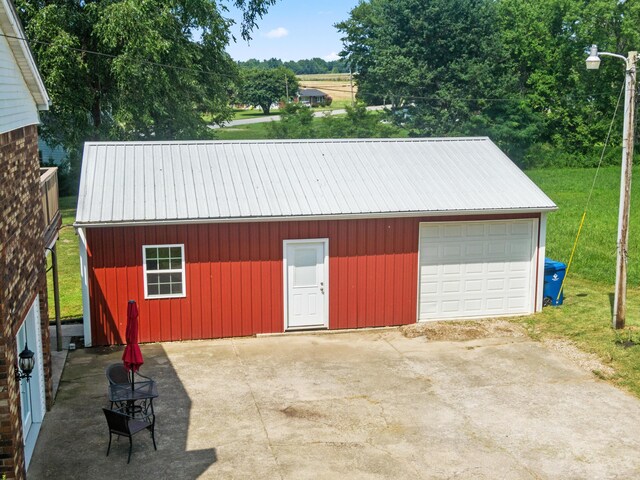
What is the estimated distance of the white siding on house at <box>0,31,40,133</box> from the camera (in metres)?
9.41

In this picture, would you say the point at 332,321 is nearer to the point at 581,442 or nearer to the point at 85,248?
the point at 85,248

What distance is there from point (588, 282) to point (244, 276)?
1056 cm

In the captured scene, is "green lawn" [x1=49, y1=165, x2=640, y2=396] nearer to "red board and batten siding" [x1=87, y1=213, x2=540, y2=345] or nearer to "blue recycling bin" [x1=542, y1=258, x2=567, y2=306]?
"blue recycling bin" [x1=542, y1=258, x2=567, y2=306]

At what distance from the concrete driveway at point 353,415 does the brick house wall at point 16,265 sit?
166 cm

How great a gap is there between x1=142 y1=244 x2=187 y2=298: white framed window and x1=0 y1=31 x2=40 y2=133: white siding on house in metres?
4.90

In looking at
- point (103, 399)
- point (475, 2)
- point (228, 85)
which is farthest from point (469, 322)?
point (475, 2)

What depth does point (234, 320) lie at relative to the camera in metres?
16.4

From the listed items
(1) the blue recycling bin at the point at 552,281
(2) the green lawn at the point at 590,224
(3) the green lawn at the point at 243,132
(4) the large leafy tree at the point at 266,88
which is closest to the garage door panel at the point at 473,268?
(1) the blue recycling bin at the point at 552,281

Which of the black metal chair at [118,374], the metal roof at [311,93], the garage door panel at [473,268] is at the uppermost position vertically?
the metal roof at [311,93]

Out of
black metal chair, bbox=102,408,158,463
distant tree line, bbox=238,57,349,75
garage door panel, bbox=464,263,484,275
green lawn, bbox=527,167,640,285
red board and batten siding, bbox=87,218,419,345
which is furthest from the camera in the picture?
Result: distant tree line, bbox=238,57,349,75

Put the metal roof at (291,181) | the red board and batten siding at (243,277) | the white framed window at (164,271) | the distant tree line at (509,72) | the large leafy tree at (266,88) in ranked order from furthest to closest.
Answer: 1. the large leafy tree at (266,88)
2. the distant tree line at (509,72)
3. the metal roof at (291,181)
4. the white framed window at (164,271)
5. the red board and batten siding at (243,277)

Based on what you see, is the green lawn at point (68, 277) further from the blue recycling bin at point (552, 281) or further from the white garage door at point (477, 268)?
the blue recycling bin at point (552, 281)

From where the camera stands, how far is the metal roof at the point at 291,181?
52.4 ft

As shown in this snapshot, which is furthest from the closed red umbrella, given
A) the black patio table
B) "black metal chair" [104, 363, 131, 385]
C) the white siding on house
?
the white siding on house
